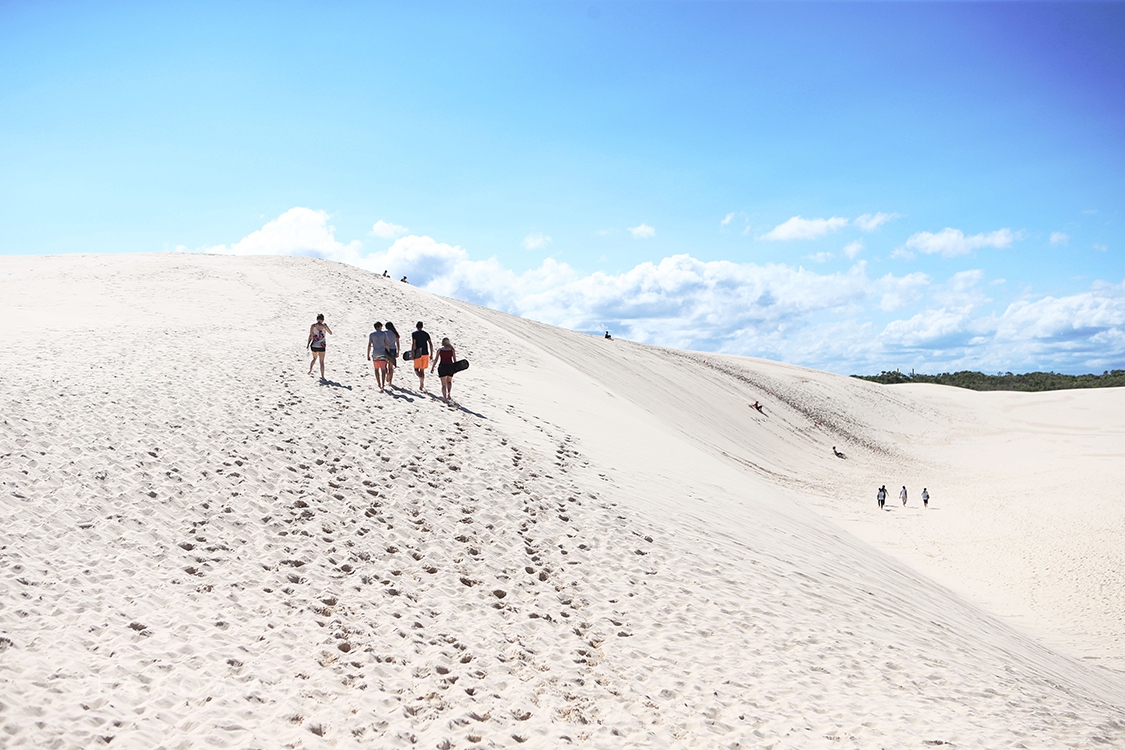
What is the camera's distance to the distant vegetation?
3319 inches

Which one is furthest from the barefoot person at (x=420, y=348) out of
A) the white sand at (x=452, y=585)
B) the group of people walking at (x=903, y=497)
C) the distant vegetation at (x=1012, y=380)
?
the distant vegetation at (x=1012, y=380)

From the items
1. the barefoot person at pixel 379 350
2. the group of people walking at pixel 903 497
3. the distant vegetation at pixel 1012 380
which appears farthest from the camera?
the distant vegetation at pixel 1012 380

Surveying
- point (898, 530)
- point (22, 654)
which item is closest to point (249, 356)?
point (22, 654)

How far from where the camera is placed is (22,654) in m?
5.99

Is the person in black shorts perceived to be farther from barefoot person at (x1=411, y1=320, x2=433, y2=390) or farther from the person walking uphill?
barefoot person at (x1=411, y1=320, x2=433, y2=390)

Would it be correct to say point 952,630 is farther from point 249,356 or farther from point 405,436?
point 249,356

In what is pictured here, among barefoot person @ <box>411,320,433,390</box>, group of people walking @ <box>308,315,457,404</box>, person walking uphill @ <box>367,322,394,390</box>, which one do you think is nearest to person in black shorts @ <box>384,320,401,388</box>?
group of people walking @ <box>308,315,457,404</box>

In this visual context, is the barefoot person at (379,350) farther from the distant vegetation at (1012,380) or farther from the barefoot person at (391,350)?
the distant vegetation at (1012,380)

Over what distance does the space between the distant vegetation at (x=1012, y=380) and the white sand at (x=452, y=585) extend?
75071 mm

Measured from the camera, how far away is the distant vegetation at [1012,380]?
8431 cm

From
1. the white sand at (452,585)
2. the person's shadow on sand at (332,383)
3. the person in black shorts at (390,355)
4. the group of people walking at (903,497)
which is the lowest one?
the group of people walking at (903,497)

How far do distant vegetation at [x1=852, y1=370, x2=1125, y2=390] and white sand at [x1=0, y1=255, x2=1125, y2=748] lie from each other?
7507cm

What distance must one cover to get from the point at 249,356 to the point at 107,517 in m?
10.6

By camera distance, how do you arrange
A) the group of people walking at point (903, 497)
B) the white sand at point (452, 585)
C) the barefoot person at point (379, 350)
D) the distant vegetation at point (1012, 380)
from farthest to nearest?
the distant vegetation at point (1012, 380) → the group of people walking at point (903, 497) → the barefoot person at point (379, 350) → the white sand at point (452, 585)
